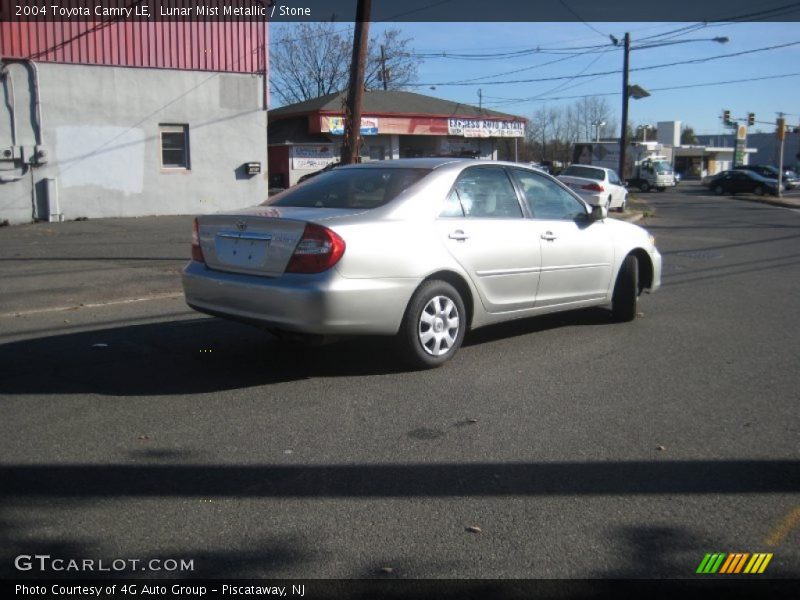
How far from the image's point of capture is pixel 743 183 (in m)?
47.3

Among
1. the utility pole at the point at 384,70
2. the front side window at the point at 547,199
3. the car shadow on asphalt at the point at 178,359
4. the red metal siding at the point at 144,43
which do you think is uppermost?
the utility pole at the point at 384,70

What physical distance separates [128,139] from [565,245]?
1567 cm

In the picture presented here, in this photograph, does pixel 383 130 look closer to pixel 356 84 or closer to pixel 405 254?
pixel 356 84

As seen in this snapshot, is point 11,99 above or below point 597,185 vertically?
above

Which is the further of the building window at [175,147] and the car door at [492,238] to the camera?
the building window at [175,147]

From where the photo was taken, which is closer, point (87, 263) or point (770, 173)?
point (87, 263)

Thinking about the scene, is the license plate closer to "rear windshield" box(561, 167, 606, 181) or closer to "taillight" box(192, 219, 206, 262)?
"taillight" box(192, 219, 206, 262)

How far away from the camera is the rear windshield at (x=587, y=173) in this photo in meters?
28.5

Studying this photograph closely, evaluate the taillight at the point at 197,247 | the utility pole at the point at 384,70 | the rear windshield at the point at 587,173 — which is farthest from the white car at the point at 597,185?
the utility pole at the point at 384,70

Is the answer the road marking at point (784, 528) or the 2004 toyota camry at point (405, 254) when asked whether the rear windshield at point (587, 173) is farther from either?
the road marking at point (784, 528)

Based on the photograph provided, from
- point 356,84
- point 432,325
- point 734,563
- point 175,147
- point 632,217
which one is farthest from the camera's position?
point 632,217

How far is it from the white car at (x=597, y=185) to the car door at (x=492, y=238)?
18.3 metres

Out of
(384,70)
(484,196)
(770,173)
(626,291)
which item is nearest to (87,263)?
(484,196)

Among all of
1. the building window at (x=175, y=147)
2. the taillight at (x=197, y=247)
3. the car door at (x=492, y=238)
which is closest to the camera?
the taillight at (x=197, y=247)
